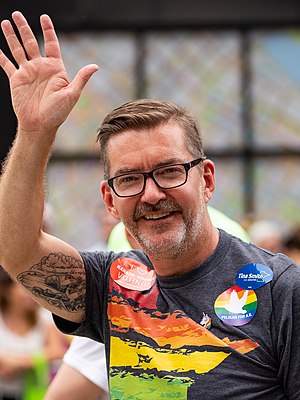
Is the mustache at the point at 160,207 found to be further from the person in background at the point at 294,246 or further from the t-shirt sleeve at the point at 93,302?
the person in background at the point at 294,246

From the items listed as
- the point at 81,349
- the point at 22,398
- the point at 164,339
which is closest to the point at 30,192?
the point at 164,339

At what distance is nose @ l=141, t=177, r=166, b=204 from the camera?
354 cm

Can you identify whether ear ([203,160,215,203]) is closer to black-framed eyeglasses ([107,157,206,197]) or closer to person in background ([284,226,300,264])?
black-framed eyeglasses ([107,157,206,197])

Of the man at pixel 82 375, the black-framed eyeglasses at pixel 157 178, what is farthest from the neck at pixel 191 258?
the man at pixel 82 375

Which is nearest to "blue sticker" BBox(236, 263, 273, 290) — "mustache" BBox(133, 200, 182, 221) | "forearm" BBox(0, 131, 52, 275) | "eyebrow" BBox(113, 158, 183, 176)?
"mustache" BBox(133, 200, 182, 221)

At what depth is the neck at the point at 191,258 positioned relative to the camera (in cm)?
365

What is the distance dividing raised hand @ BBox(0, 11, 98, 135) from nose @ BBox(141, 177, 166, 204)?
14.1 inches

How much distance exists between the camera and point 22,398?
7.49m

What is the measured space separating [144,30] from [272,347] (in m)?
9.04

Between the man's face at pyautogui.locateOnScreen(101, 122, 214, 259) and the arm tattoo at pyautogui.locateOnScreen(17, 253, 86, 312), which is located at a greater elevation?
the man's face at pyautogui.locateOnScreen(101, 122, 214, 259)

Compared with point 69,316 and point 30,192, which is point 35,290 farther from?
point 30,192

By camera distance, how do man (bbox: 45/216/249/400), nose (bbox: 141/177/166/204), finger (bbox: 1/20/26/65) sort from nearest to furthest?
1. nose (bbox: 141/177/166/204)
2. finger (bbox: 1/20/26/65)
3. man (bbox: 45/216/249/400)

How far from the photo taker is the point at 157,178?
141 inches

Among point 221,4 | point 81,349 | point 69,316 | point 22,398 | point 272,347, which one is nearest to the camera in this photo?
point 272,347
